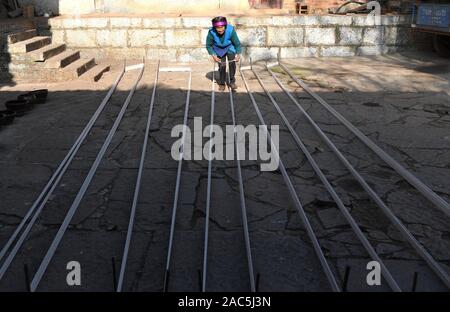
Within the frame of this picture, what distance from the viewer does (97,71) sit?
10688mm

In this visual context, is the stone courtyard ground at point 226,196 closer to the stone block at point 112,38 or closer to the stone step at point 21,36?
the stone step at point 21,36

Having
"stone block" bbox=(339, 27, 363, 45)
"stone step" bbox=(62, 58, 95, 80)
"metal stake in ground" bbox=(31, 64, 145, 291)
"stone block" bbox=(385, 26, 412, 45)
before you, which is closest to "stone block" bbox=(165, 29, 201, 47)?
"stone step" bbox=(62, 58, 95, 80)

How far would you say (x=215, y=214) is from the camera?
14.4ft

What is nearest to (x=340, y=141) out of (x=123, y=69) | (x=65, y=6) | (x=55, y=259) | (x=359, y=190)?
(x=359, y=190)

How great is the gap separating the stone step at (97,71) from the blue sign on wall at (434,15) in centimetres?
Result: 766

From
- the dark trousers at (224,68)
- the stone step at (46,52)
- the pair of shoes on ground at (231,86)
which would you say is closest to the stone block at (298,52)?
the dark trousers at (224,68)

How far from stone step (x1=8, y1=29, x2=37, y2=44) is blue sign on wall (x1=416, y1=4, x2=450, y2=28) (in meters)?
9.46

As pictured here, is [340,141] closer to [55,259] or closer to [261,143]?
[261,143]

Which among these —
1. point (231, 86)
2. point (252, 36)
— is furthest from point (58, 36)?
point (231, 86)

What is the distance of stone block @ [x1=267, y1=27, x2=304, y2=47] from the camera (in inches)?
487

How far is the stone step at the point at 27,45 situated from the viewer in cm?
1030

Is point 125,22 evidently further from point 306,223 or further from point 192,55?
point 306,223

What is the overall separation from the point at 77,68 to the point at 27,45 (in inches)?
47.3

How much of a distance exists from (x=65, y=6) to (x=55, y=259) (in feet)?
36.4
